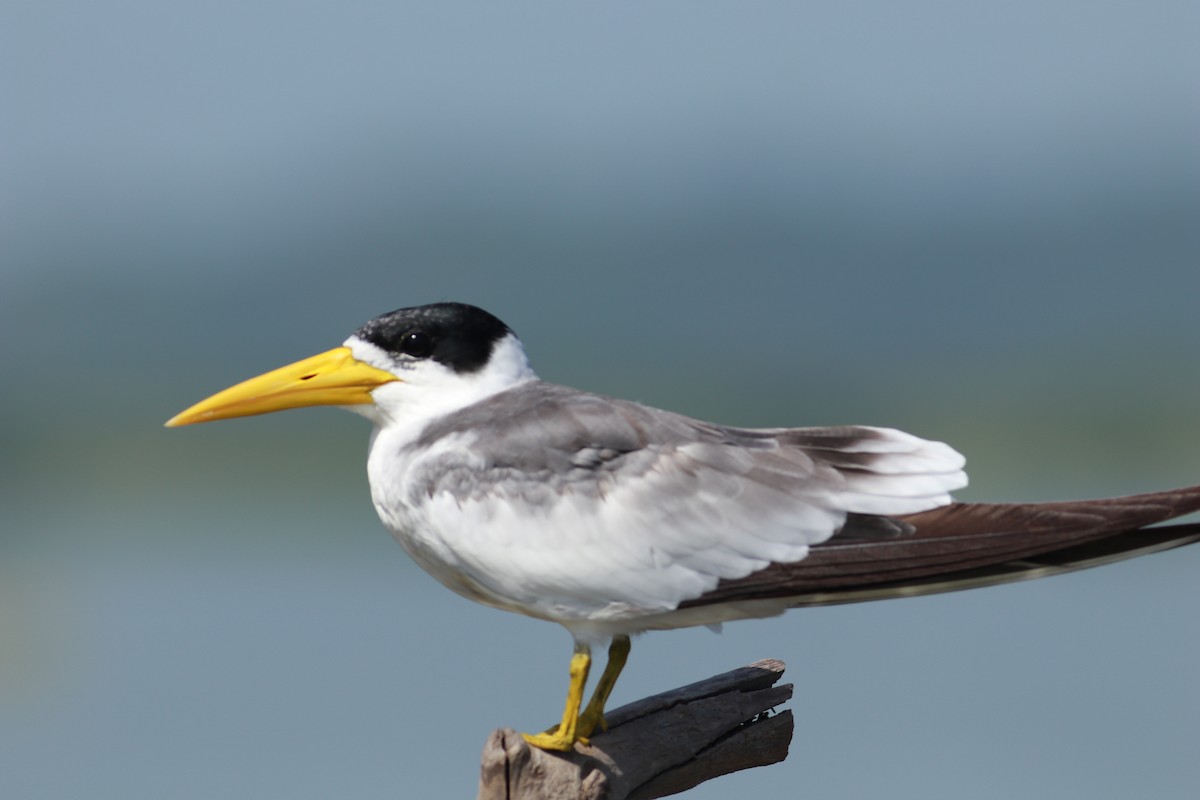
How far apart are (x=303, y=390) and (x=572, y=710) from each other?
1777 mm

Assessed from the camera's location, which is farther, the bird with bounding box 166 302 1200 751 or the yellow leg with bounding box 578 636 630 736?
the yellow leg with bounding box 578 636 630 736

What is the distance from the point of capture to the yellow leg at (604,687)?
22.2 feet

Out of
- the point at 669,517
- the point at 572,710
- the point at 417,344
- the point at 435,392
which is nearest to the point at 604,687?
the point at 572,710

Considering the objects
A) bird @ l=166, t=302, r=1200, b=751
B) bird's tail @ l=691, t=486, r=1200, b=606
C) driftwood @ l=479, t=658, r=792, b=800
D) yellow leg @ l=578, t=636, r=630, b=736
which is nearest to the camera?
bird's tail @ l=691, t=486, r=1200, b=606

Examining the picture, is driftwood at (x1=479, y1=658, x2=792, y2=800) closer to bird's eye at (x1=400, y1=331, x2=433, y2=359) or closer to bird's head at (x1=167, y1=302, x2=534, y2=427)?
bird's head at (x1=167, y1=302, x2=534, y2=427)

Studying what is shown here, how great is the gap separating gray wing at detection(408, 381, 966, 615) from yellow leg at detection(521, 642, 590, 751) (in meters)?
0.32

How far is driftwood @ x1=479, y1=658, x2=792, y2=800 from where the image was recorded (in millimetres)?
6336

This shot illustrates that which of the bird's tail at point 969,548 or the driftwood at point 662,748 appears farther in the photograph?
the driftwood at point 662,748

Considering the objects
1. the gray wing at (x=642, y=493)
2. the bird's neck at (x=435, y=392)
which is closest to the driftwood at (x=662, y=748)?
the gray wing at (x=642, y=493)

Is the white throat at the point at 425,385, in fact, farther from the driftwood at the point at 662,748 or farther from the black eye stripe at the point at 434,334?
the driftwood at the point at 662,748

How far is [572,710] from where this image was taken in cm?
652

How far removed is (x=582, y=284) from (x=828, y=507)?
100495mm

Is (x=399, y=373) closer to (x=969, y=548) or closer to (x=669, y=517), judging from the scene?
(x=669, y=517)

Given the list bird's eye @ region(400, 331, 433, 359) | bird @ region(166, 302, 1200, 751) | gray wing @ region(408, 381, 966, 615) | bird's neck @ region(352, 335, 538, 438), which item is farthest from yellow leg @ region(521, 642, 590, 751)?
bird's eye @ region(400, 331, 433, 359)
